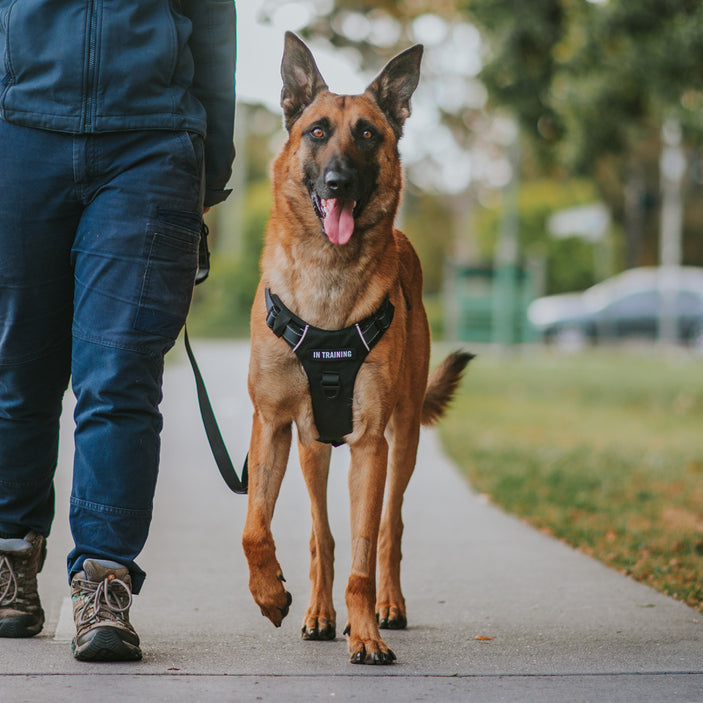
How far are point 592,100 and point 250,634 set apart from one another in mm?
9251

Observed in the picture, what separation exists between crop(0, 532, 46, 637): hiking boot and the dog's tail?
1.95 m

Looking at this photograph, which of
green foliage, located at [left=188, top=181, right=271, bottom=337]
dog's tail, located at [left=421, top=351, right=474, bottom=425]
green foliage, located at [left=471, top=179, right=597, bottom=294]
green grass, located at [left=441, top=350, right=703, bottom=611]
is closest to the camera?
dog's tail, located at [left=421, top=351, right=474, bottom=425]

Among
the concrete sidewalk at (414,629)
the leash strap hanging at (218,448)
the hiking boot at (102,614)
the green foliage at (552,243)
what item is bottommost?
the concrete sidewalk at (414,629)

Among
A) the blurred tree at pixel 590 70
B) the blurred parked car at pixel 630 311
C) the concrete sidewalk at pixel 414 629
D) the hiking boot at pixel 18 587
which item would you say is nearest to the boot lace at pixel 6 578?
the hiking boot at pixel 18 587

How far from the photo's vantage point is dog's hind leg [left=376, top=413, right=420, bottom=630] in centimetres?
436

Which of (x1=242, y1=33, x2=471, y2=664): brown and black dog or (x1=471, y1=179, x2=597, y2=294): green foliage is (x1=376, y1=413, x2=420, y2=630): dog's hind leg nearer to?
(x1=242, y1=33, x2=471, y2=664): brown and black dog

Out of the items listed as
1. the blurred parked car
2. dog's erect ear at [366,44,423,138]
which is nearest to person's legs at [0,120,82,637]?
dog's erect ear at [366,44,423,138]

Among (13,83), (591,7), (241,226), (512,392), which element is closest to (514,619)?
(13,83)

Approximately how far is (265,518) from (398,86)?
1555 mm

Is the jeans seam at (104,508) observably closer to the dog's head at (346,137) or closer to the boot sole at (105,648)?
the boot sole at (105,648)

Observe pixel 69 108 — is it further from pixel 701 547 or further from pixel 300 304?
pixel 701 547

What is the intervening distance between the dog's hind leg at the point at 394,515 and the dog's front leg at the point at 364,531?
15.6 inches

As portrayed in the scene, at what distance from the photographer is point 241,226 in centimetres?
3697

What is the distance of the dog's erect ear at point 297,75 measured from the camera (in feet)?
13.8
